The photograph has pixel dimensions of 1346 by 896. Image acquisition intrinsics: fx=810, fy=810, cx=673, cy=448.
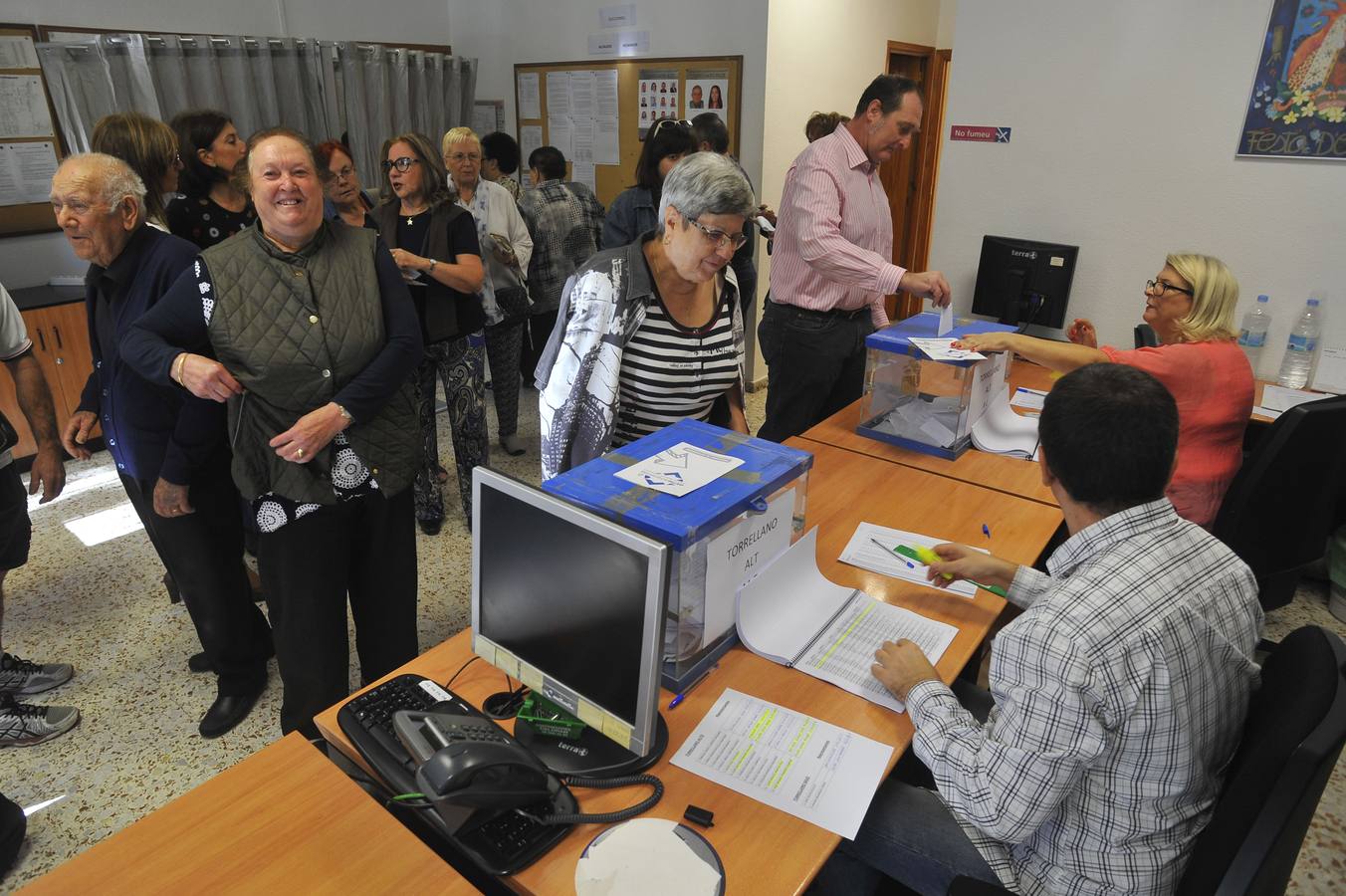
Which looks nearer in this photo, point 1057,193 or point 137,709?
point 137,709

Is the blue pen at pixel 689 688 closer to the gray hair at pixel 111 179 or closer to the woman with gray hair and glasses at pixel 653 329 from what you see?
the woman with gray hair and glasses at pixel 653 329

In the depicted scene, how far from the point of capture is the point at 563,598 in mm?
1213

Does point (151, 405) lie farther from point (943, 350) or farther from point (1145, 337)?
point (1145, 337)

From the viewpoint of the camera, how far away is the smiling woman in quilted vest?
1740 millimetres

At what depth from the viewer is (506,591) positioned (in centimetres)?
130

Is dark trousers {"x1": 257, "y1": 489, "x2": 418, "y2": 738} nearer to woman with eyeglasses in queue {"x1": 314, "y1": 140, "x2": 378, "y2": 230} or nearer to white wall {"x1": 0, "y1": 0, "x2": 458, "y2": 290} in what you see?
woman with eyeglasses in queue {"x1": 314, "y1": 140, "x2": 378, "y2": 230}

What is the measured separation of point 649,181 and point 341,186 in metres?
1.27

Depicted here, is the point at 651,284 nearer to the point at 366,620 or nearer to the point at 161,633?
the point at 366,620

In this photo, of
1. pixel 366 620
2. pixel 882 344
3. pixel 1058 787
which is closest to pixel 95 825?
pixel 366 620

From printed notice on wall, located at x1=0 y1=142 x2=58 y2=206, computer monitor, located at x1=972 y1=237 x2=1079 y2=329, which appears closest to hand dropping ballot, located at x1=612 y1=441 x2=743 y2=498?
computer monitor, located at x1=972 y1=237 x2=1079 y2=329

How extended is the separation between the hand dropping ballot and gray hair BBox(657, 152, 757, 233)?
56 cm

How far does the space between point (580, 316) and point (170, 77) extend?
3.79 metres

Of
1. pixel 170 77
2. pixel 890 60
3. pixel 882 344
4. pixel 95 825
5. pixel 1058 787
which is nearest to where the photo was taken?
pixel 1058 787

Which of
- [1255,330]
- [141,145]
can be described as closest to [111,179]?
[141,145]
